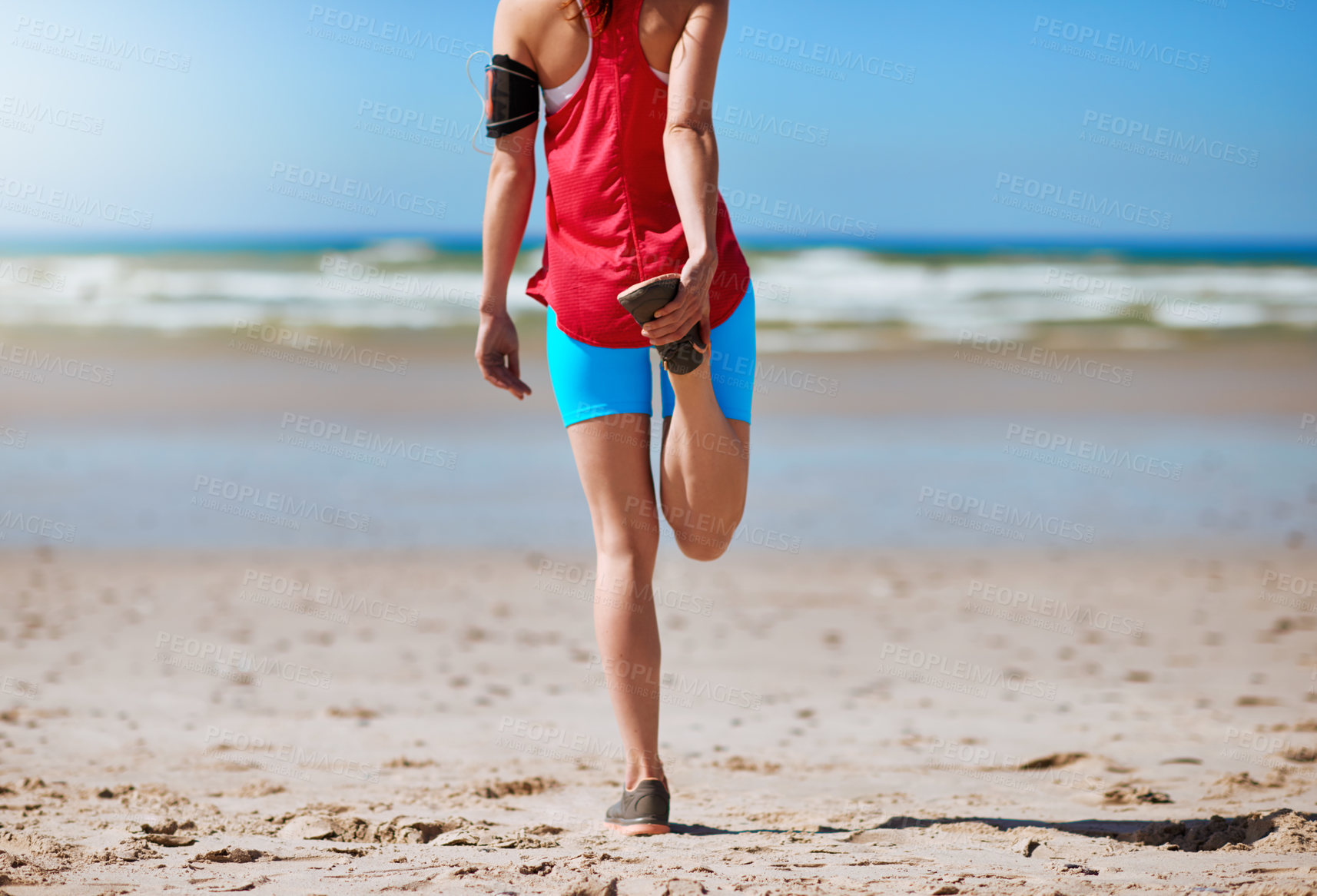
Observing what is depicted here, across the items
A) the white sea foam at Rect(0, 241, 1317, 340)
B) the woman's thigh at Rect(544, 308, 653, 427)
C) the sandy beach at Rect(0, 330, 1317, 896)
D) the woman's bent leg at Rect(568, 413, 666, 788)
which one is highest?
the white sea foam at Rect(0, 241, 1317, 340)

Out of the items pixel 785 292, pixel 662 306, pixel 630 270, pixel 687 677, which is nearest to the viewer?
pixel 662 306

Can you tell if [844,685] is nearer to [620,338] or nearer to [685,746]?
[685,746]

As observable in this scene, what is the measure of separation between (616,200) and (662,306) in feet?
1.21

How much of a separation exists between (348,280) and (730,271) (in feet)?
78.3

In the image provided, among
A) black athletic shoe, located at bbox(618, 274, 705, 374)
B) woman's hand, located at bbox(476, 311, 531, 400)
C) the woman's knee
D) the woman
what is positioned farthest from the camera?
woman's hand, located at bbox(476, 311, 531, 400)

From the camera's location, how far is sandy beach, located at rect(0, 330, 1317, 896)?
2.28 m

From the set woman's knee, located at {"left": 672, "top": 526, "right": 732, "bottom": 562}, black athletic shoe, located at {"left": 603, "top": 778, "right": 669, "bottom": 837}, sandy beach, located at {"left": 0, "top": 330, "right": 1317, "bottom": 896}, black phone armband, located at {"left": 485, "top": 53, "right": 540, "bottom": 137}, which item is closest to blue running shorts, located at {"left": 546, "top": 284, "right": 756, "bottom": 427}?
woman's knee, located at {"left": 672, "top": 526, "right": 732, "bottom": 562}

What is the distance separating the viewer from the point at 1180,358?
15.2 metres

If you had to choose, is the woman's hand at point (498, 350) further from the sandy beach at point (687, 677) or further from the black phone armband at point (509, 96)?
the sandy beach at point (687, 677)

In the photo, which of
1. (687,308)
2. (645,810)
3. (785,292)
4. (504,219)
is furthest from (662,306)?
(785,292)

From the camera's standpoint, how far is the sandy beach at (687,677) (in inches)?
89.7

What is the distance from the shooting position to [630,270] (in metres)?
2.29

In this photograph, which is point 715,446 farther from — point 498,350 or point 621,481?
point 498,350

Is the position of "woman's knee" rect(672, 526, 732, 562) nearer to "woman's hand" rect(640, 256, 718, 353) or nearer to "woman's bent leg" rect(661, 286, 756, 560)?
"woman's bent leg" rect(661, 286, 756, 560)
